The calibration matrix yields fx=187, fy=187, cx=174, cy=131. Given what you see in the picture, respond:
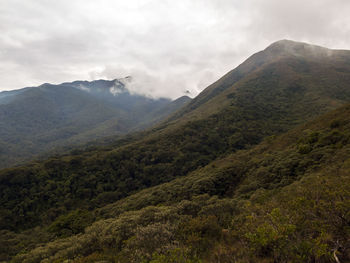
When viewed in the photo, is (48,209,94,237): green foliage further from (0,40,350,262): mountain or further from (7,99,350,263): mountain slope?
(7,99,350,263): mountain slope

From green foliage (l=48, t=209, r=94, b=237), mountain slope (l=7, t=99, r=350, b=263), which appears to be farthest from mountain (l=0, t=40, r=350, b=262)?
green foliage (l=48, t=209, r=94, b=237)

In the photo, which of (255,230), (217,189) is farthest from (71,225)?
(255,230)

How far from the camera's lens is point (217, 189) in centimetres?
4212

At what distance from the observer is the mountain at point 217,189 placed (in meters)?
10.6

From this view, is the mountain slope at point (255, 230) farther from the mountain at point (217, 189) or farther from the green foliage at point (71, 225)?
the green foliage at point (71, 225)

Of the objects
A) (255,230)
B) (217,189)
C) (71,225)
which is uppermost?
(255,230)

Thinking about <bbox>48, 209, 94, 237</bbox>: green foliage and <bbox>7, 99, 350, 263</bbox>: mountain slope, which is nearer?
<bbox>7, 99, 350, 263</bbox>: mountain slope

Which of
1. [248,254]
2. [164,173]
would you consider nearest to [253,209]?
[248,254]

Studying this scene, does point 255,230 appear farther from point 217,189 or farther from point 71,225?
point 71,225

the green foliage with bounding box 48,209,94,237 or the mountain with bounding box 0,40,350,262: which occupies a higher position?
the mountain with bounding box 0,40,350,262

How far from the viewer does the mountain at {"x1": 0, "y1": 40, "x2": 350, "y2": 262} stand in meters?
10.6

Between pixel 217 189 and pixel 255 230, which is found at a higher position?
pixel 255 230

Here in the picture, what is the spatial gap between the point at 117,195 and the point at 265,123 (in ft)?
282

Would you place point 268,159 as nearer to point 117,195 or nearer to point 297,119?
point 117,195
